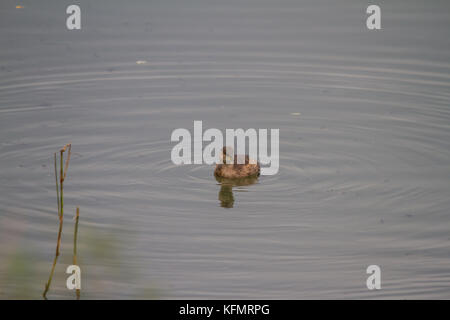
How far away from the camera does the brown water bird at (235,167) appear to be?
10.2 m

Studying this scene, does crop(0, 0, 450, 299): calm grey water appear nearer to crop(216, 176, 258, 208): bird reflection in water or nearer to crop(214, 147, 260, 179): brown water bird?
crop(216, 176, 258, 208): bird reflection in water

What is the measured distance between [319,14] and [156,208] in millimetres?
8431

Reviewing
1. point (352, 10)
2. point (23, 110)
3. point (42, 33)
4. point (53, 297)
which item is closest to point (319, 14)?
point (352, 10)

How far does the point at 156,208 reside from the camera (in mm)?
9352

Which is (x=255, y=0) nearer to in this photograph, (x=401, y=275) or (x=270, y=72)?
(x=270, y=72)

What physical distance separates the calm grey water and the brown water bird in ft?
0.57

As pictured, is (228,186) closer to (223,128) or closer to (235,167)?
(235,167)

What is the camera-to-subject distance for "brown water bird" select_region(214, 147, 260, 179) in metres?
10.2

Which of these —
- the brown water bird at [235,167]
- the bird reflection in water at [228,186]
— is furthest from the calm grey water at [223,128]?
the brown water bird at [235,167]

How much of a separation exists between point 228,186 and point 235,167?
0.92 feet

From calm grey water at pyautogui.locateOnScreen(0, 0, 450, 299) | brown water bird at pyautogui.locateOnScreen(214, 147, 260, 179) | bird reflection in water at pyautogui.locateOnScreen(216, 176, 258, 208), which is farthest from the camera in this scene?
brown water bird at pyautogui.locateOnScreen(214, 147, 260, 179)

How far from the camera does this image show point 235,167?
10227 millimetres

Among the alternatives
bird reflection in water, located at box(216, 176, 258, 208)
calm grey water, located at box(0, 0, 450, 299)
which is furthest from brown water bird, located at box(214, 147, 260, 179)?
calm grey water, located at box(0, 0, 450, 299)

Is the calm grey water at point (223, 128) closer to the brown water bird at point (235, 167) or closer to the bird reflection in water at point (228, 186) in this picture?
the bird reflection in water at point (228, 186)
